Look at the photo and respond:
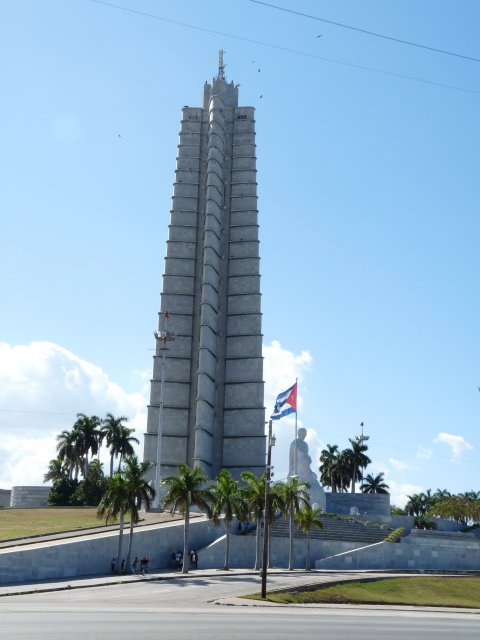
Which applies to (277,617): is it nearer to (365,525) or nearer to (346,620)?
(346,620)

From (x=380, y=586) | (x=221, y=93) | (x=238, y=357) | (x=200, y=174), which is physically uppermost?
(x=221, y=93)

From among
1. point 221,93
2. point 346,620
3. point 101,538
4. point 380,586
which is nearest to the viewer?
point 346,620

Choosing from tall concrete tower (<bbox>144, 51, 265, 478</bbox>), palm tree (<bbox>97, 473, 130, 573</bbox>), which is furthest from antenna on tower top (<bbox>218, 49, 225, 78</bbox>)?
palm tree (<bbox>97, 473, 130, 573</bbox>)

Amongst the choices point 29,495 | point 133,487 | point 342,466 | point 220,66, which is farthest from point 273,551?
point 220,66

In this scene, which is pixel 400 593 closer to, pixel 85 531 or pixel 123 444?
pixel 85 531

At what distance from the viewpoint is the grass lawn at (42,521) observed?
45719mm

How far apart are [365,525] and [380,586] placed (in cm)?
2128

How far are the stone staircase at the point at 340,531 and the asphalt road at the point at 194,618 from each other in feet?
57.2

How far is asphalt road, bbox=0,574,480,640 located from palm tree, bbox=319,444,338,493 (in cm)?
6376

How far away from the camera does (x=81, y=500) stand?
238 feet

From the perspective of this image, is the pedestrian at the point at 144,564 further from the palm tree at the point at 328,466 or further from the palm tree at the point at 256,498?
the palm tree at the point at 328,466

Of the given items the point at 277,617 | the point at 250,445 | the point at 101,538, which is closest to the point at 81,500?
the point at 250,445

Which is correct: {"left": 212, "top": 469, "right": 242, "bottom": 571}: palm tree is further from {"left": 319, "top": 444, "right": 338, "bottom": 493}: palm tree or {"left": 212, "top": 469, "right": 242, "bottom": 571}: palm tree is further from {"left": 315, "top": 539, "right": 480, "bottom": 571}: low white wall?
{"left": 319, "top": 444, "right": 338, "bottom": 493}: palm tree

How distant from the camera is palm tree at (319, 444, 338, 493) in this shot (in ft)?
328
